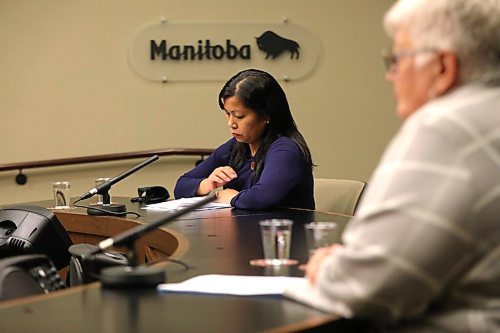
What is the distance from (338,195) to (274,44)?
1791 mm

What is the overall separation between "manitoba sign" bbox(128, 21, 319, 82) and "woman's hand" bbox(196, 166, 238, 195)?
1688mm

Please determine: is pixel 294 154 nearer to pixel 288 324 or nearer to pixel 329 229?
pixel 329 229

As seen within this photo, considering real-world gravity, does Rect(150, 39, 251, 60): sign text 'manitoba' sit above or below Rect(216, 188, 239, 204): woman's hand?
above

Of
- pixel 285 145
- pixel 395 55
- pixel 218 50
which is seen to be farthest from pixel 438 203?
pixel 218 50

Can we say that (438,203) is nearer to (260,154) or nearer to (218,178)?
(260,154)

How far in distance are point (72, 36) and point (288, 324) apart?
4111 millimetres

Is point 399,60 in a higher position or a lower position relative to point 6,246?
higher

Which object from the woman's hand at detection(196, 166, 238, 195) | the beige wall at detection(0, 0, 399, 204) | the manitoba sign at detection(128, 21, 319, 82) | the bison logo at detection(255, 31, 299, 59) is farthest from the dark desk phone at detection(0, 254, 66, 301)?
the bison logo at detection(255, 31, 299, 59)

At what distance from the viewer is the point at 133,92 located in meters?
5.43

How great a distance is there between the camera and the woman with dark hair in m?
3.52

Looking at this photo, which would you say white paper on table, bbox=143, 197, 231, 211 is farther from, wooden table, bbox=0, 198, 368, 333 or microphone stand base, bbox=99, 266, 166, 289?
microphone stand base, bbox=99, 266, 166, 289

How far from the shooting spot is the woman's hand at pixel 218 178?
383 cm

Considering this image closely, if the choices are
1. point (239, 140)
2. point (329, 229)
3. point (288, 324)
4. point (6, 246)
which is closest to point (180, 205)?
point (239, 140)

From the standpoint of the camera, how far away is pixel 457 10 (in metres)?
1.51
